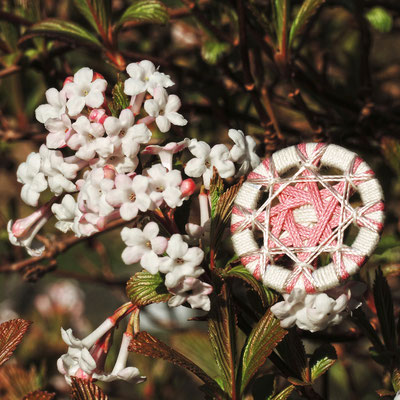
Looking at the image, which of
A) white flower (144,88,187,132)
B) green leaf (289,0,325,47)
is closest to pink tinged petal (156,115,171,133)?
white flower (144,88,187,132)

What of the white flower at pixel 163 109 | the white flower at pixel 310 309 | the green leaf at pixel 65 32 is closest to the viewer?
the white flower at pixel 310 309

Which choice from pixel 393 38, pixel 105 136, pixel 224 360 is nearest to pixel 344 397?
pixel 224 360

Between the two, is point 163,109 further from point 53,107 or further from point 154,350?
point 154,350

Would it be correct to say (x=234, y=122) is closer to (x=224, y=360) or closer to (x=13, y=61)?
(x=13, y=61)

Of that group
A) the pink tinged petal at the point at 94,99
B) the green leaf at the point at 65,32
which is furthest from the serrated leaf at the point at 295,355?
the green leaf at the point at 65,32

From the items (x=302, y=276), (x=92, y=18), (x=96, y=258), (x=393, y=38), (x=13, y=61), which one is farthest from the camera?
(x=393, y=38)

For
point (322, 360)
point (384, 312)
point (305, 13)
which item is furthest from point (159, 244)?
point (305, 13)

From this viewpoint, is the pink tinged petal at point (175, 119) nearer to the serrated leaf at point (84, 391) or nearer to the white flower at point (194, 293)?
the white flower at point (194, 293)
